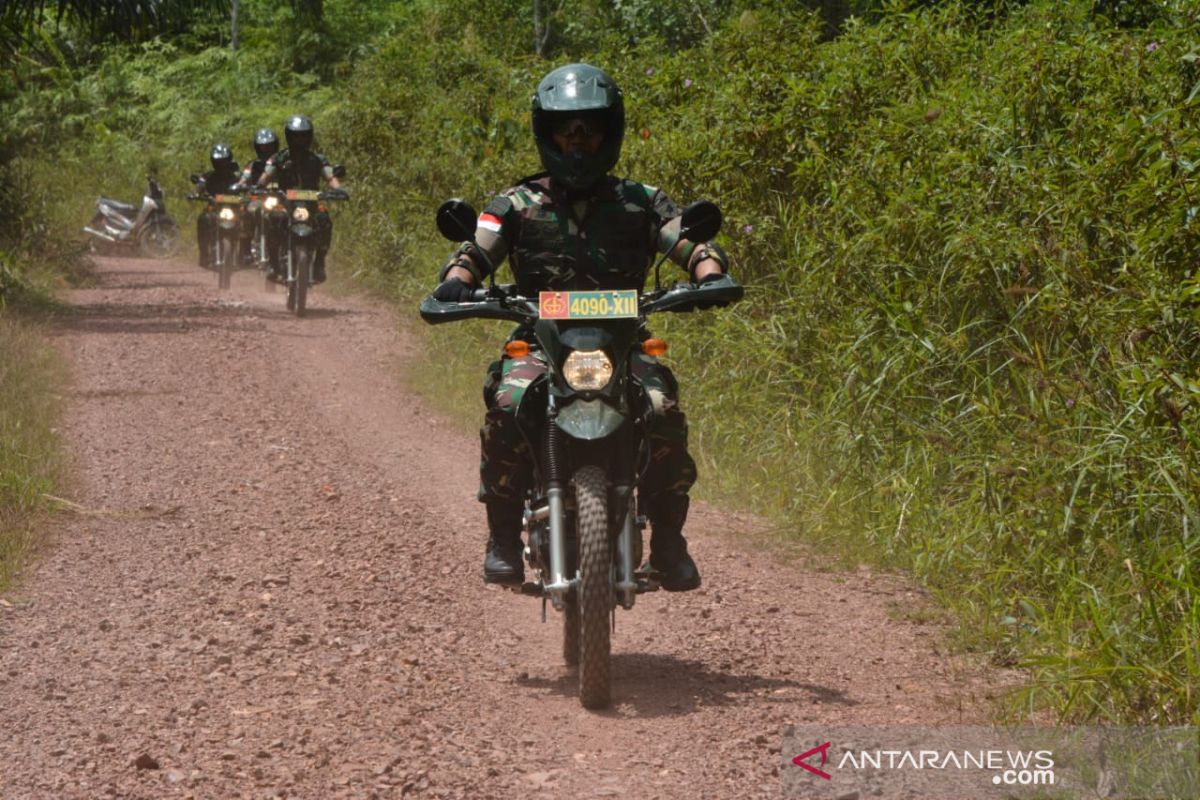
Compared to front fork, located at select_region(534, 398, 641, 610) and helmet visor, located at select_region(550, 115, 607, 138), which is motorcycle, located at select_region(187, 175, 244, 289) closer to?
helmet visor, located at select_region(550, 115, 607, 138)

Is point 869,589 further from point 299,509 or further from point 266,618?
point 299,509

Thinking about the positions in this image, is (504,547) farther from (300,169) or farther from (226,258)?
(226,258)

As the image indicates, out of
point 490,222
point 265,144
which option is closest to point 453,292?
point 490,222

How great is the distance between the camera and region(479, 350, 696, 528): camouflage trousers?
5.31 metres

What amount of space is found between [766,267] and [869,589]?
332 centimetres

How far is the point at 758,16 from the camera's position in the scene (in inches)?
496

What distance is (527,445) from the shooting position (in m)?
5.31

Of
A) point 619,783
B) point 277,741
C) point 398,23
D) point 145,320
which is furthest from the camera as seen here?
point 398,23

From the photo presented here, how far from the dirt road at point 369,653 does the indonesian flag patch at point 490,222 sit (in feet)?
5.01

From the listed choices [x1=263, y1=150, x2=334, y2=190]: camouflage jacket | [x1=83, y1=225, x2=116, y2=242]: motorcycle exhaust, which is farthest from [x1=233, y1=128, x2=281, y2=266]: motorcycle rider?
[x1=83, y1=225, x2=116, y2=242]: motorcycle exhaust

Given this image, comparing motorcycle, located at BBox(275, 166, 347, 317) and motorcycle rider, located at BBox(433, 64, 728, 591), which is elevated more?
motorcycle rider, located at BBox(433, 64, 728, 591)

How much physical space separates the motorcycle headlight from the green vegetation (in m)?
1.53

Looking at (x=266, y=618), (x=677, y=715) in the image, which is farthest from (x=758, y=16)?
(x=677, y=715)

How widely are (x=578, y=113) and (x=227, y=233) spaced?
16184 mm
